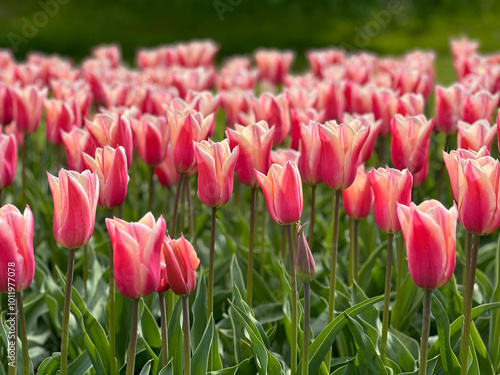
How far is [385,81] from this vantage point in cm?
446

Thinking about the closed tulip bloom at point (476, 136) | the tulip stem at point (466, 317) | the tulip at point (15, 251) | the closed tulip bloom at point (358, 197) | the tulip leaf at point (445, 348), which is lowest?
the tulip leaf at point (445, 348)

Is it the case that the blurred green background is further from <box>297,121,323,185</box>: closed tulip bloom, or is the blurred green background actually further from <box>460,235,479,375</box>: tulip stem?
<box>460,235,479,375</box>: tulip stem

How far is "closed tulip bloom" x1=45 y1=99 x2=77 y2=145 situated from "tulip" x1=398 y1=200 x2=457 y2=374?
2123mm

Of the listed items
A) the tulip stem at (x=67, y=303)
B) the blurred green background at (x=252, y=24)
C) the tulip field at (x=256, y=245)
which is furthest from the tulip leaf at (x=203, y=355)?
the blurred green background at (x=252, y=24)

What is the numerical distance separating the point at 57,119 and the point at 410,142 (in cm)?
177

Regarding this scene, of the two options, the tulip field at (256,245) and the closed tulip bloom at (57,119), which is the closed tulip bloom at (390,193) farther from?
the closed tulip bloom at (57,119)

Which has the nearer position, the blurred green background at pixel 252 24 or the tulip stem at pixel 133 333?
the tulip stem at pixel 133 333

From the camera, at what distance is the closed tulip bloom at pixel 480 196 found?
1.72 meters

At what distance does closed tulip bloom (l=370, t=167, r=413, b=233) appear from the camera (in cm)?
193

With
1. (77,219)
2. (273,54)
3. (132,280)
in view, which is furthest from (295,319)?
(273,54)

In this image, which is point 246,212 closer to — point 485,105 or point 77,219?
point 485,105

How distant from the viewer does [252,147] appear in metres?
2.23

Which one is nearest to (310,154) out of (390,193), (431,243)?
(390,193)

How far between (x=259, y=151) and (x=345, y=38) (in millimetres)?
12845
